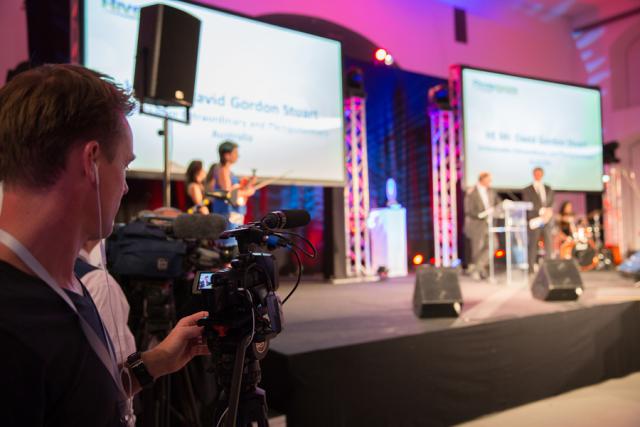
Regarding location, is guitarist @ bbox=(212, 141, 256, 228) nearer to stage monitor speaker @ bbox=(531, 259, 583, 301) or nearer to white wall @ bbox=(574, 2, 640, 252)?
stage monitor speaker @ bbox=(531, 259, 583, 301)

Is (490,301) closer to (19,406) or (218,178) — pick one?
(218,178)

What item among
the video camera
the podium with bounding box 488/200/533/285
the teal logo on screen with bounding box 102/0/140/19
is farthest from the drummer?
the video camera

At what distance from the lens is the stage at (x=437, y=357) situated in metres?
2.23

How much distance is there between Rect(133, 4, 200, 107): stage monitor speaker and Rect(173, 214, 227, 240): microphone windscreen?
1334 millimetres

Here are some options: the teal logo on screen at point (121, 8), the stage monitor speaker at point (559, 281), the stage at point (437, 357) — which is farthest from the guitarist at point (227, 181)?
the stage monitor speaker at point (559, 281)

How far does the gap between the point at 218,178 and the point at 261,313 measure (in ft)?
10.6

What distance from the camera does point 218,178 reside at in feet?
13.5

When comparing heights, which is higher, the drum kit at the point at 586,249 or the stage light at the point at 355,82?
the stage light at the point at 355,82

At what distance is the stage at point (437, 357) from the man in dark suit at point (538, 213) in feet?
8.51

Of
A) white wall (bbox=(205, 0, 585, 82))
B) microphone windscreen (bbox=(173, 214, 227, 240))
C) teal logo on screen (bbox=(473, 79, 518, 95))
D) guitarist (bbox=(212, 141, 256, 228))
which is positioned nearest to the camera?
microphone windscreen (bbox=(173, 214, 227, 240))

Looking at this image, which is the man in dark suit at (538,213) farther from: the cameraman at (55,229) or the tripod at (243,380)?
the cameraman at (55,229)

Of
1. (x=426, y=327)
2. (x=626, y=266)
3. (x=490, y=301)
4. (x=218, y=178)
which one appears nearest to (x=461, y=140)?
(x=626, y=266)

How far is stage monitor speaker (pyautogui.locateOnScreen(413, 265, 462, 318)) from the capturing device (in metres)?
3.17

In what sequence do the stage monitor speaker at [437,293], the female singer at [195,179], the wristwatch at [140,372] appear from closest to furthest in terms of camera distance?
the wristwatch at [140,372]
the stage monitor speaker at [437,293]
the female singer at [195,179]
